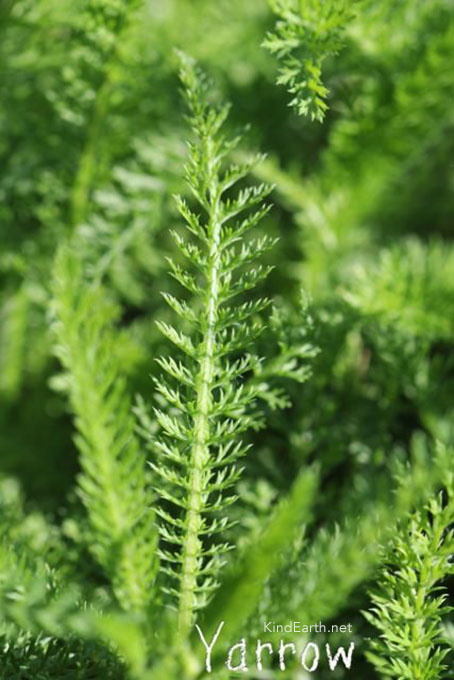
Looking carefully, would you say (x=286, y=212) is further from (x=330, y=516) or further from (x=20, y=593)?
(x=20, y=593)

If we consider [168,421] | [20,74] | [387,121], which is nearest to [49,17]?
[20,74]

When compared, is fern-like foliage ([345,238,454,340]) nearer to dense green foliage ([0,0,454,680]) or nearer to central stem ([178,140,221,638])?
dense green foliage ([0,0,454,680])

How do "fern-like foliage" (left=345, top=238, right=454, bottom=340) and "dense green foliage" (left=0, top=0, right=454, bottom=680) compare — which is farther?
"fern-like foliage" (left=345, top=238, right=454, bottom=340)

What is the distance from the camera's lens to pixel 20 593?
1.37 ft

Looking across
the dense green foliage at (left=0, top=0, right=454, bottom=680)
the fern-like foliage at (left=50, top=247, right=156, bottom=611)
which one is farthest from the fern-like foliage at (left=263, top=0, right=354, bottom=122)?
the fern-like foliage at (left=50, top=247, right=156, bottom=611)

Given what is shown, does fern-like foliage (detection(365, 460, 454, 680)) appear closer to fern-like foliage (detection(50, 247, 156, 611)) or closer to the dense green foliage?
the dense green foliage

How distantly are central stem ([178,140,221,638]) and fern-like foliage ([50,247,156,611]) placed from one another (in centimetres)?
3

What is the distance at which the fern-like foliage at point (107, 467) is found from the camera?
404 millimetres

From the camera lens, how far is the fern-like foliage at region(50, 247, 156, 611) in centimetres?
40

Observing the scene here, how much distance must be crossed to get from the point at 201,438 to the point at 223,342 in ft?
0.21

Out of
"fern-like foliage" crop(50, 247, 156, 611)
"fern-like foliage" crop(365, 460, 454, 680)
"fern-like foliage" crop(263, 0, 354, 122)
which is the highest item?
"fern-like foliage" crop(263, 0, 354, 122)

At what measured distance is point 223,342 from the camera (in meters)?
0.42

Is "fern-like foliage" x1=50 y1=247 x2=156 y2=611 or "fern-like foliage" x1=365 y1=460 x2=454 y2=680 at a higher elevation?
"fern-like foliage" x1=50 y1=247 x2=156 y2=611

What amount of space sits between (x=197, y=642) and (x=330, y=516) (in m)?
0.21
